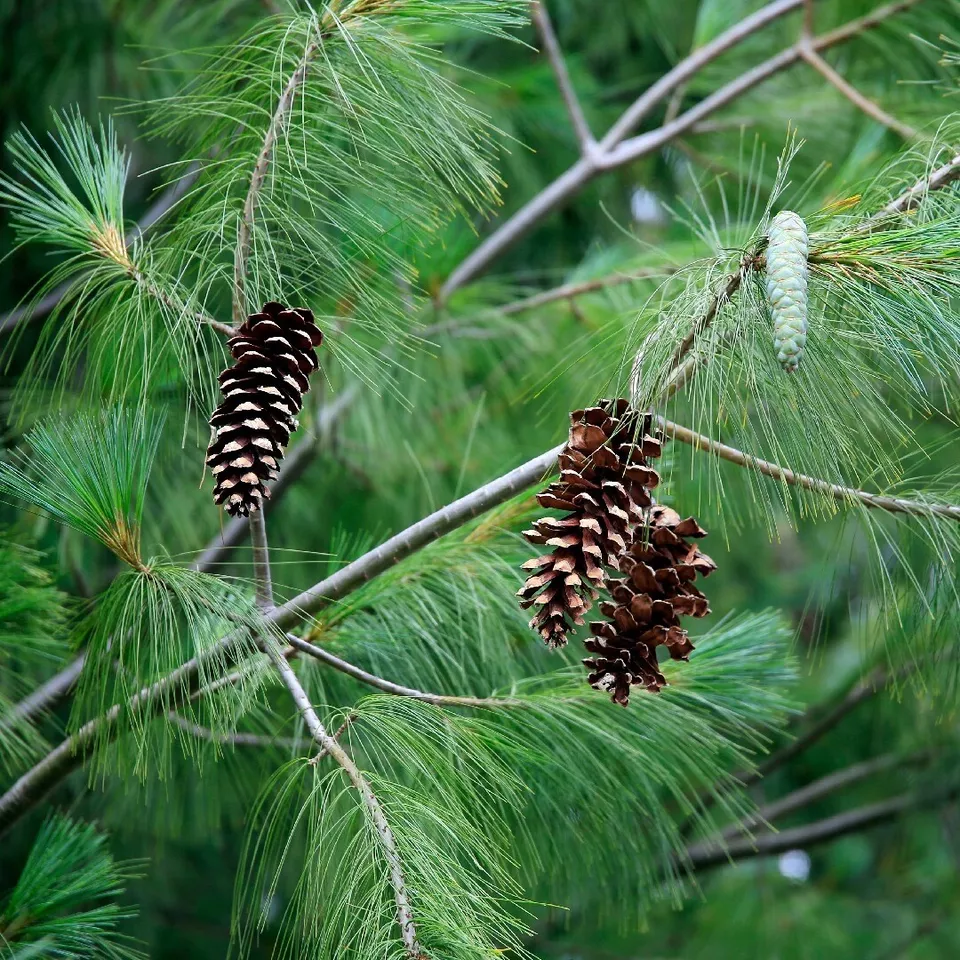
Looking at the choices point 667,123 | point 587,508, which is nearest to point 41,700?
point 587,508

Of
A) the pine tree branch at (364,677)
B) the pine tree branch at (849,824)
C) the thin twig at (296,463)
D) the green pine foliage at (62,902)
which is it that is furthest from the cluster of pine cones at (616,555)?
the pine tree branch at (849,824)

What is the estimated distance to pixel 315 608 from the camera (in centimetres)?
103

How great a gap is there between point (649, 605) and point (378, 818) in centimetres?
26

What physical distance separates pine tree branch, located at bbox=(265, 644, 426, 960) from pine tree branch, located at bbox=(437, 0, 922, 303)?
3.55ft

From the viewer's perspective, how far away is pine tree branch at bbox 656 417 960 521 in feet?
2.79

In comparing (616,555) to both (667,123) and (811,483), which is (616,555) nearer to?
(811,483)

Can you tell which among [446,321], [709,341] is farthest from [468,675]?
[446,321]

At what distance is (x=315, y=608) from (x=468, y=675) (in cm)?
20

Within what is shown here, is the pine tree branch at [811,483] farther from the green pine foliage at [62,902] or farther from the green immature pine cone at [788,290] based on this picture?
the green pine foliage at [62,902]

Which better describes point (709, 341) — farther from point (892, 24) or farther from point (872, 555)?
point (892, 24)

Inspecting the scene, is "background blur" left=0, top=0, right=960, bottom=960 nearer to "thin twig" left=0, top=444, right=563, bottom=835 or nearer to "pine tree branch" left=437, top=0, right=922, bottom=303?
"pine tree branch" left=437, top=0, right=922, bottom=303

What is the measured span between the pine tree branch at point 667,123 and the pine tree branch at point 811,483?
0.99 metres

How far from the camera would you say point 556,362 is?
165cm

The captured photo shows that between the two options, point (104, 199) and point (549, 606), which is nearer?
point (549, 606)
